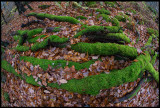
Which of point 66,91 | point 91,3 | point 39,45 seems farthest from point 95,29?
point 91,3

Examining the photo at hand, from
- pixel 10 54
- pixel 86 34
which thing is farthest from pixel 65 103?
pixel 10 54

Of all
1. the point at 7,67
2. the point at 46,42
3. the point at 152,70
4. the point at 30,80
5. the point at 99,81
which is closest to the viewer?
the point at 99,81

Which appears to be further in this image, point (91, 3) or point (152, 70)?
point (91, 3)

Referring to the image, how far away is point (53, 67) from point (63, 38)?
1.09 m

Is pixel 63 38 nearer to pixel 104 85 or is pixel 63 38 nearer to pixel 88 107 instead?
pixel 104 85

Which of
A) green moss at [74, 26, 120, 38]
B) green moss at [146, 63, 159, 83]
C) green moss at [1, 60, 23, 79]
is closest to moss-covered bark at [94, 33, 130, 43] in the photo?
green moss at [74, 26, 120, 38]

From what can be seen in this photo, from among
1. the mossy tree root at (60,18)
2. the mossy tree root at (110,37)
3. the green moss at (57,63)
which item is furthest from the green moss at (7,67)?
the mossy tree root at (110,37)

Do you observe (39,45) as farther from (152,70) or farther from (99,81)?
(152,70)

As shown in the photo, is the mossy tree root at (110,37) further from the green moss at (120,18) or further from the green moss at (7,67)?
the green moss at (7,67)

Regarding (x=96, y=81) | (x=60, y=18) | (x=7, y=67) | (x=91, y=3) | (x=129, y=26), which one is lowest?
(x=7, y=67)

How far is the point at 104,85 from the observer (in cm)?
310

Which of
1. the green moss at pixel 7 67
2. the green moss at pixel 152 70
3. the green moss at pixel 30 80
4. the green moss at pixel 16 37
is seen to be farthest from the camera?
the green moss at pixel 16 37

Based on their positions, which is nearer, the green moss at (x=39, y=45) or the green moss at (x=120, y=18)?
the green moss at (x=39, y=45)

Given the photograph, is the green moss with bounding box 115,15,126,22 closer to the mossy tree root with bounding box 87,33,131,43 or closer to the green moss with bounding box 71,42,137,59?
the mossy tree root with bounding box 87,33,131,43
